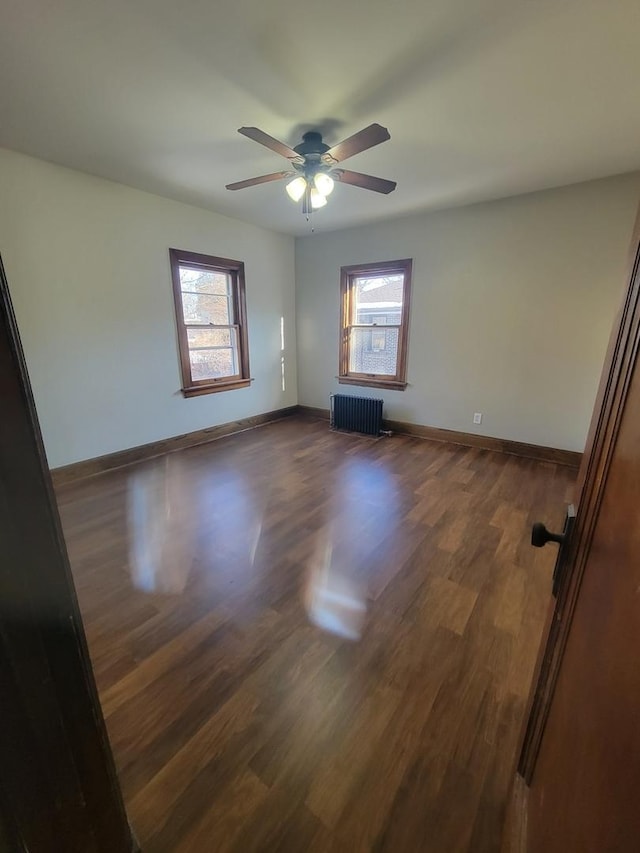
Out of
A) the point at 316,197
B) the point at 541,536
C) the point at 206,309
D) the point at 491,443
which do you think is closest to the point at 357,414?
the point at 491,443

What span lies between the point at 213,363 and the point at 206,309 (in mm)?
641

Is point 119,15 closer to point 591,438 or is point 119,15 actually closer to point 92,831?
point 591,438

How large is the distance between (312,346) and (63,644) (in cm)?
495

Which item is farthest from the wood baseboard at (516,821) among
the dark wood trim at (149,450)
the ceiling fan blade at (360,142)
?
the dark wood trim at (149,450)

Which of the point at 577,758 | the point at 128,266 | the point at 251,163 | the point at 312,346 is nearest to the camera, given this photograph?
the point at 577,758

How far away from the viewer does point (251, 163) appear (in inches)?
109

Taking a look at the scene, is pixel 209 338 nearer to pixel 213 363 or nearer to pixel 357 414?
pixel 213 363

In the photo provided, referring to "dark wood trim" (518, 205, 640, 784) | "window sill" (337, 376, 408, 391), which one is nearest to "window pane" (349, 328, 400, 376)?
"window sill" (337, 376, 408, 391)

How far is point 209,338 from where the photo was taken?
4.29 metres

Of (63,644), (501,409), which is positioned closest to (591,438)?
(63,644)

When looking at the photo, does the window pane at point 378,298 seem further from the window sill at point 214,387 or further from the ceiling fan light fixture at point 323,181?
the ceiling fan light fixture at point 323,181

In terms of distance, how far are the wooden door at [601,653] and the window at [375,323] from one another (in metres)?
3.87

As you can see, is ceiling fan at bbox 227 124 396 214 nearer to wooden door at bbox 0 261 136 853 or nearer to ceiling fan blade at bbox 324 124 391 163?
ceiling fan blade at bbox 324 124 391 163

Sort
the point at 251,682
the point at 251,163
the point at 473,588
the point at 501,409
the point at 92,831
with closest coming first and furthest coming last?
1. the point at 92,831
2. the point at 251,682
3. the point at 473,588
4. the point at 251,163
5. the point at 501,409
